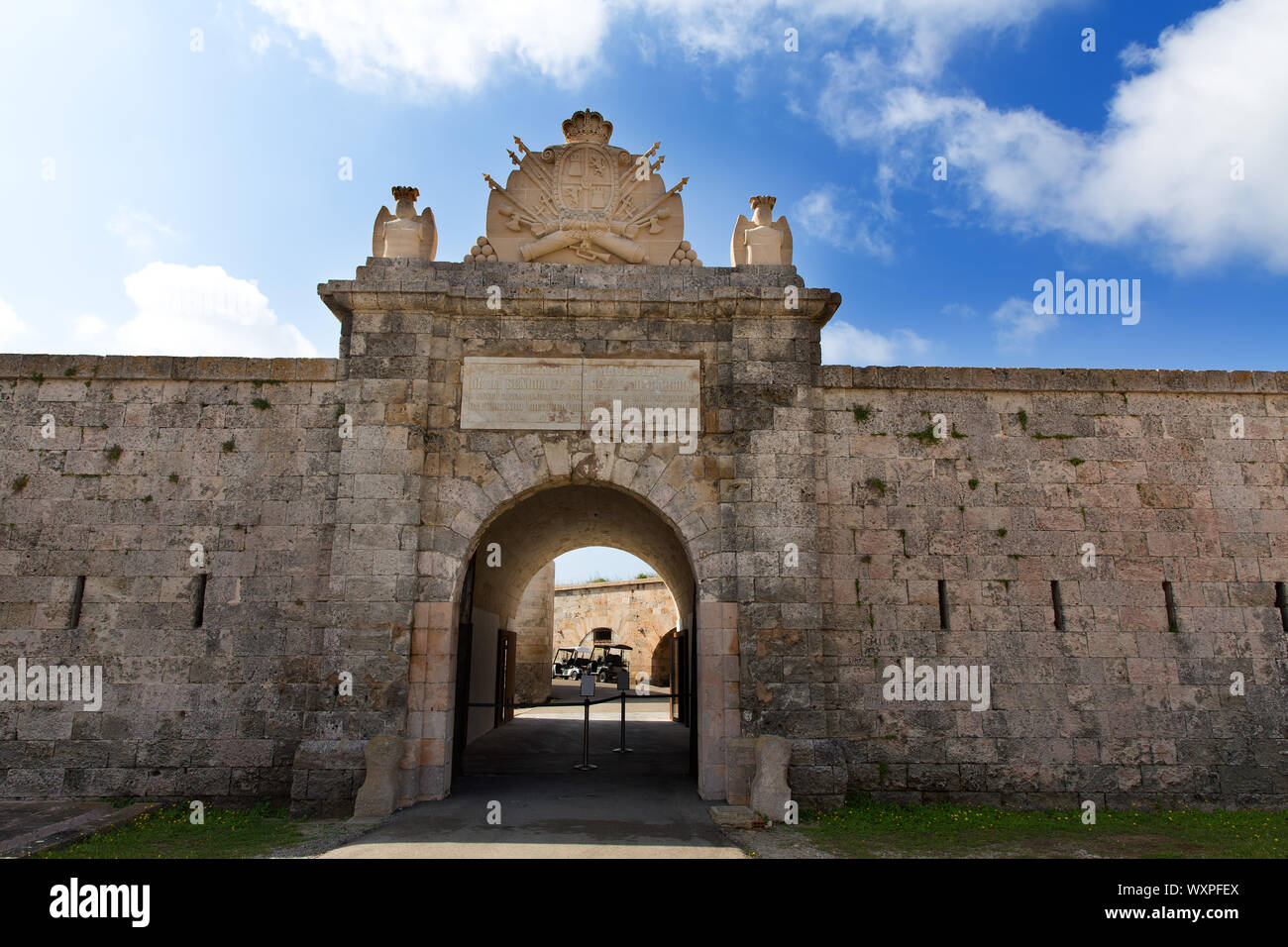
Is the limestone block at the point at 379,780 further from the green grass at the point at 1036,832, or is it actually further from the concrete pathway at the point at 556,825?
the green grass at the point at 1036,832

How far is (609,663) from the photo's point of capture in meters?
25.1

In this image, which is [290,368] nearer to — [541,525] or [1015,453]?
[541,525]

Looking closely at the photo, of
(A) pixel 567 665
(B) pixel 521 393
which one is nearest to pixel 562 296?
(B) pixel 521 393

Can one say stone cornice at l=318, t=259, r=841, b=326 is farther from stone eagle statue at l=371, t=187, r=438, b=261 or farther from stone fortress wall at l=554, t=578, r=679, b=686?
stone fortress wall at l=554, t=578, r=679, b=686

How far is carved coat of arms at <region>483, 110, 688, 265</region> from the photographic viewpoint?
8883 millimetres

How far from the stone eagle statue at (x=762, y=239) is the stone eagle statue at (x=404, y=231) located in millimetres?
3542

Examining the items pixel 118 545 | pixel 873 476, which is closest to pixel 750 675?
pixel 873 476

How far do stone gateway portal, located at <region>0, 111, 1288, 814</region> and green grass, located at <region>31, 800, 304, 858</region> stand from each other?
373 mm

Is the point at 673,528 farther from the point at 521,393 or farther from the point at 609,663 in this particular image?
the point at 609,663

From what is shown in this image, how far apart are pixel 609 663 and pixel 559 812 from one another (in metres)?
17.9

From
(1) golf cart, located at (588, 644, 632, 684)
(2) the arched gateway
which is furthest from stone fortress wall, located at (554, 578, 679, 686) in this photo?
(2) the arched gateway

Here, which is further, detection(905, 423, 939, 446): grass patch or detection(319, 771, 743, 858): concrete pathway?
detection(905, 423, 939, 446): grass patch

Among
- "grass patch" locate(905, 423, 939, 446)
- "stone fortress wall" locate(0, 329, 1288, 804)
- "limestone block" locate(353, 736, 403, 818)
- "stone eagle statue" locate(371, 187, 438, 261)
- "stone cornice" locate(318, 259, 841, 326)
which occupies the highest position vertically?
"stone eagle statue" locate(371, 187, 438, 261)

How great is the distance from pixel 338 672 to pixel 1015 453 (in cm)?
753
